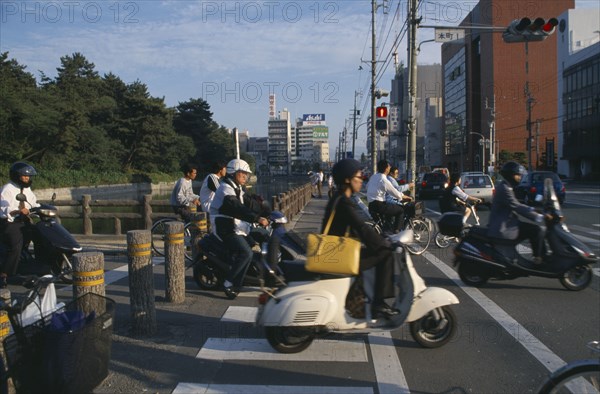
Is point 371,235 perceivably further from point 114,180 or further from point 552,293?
point 114,180

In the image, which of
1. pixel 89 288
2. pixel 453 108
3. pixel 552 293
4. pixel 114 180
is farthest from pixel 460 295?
pixel 453 108

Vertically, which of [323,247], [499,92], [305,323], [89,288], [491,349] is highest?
[499,92]

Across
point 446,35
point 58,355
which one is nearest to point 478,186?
point 446,35

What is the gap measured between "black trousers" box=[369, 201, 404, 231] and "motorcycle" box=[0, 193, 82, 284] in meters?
6.04

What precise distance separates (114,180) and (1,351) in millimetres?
54937

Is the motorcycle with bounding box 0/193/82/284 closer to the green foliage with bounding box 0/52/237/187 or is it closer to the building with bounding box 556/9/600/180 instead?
the green foliage with bounding box 0/52/237/187

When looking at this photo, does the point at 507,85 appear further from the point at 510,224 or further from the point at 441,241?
the point at 510,224

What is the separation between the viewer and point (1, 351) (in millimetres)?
3543

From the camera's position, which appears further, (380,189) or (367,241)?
(380,189)

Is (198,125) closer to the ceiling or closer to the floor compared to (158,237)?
closer to the ceiling

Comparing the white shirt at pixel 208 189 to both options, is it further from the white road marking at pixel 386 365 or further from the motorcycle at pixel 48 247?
the white road marking at pixel 386 365

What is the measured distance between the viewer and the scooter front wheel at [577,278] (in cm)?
736

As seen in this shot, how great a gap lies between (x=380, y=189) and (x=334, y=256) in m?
6.48

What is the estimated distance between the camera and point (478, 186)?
2267 centimetres
